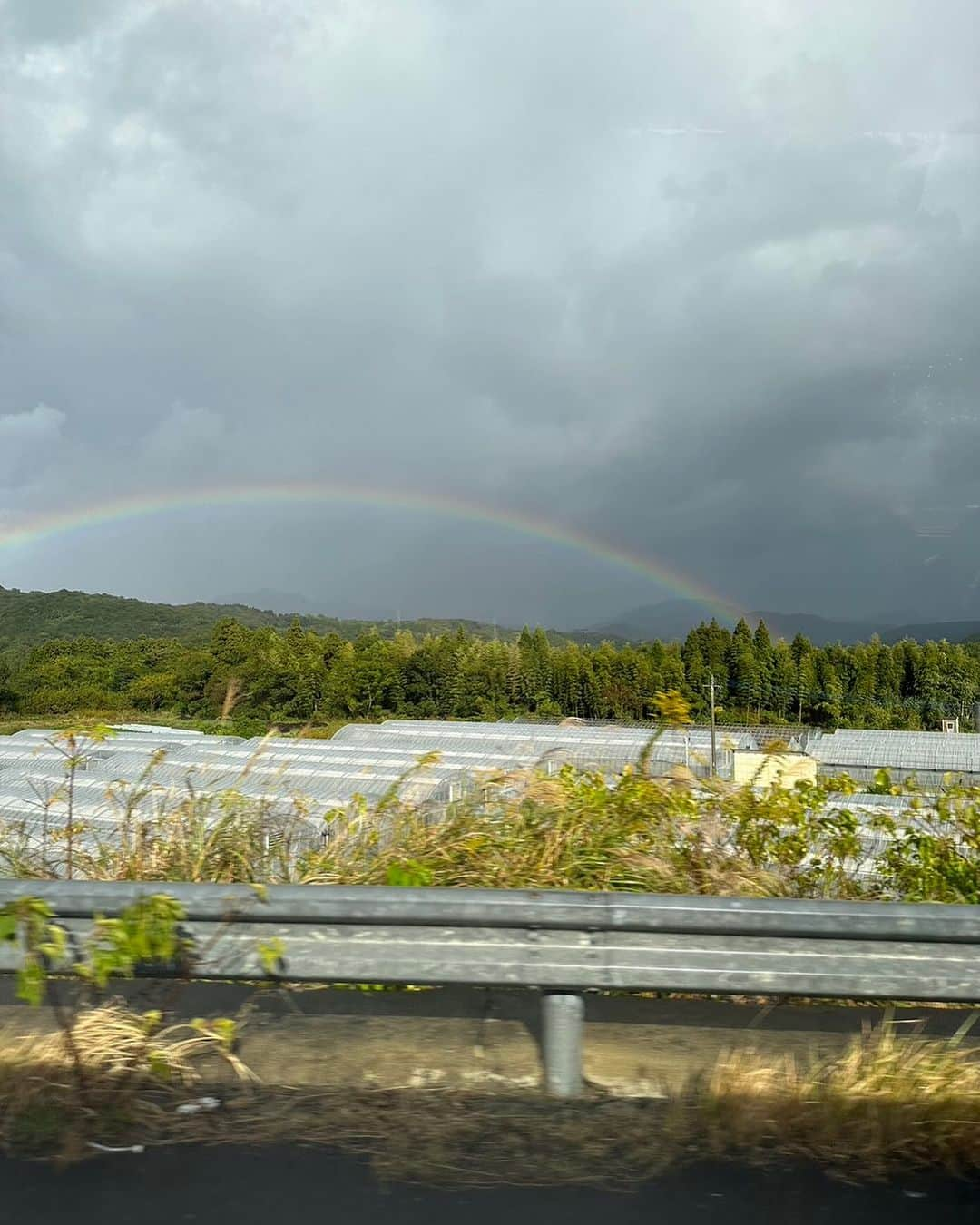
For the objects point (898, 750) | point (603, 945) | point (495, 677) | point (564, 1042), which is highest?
point (495, 677)

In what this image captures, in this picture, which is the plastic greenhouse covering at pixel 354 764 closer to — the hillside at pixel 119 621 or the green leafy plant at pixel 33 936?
the green leafy plant at pixel 33 936

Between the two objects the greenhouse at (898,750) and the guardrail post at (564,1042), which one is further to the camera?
the greenhouse at (898,750)

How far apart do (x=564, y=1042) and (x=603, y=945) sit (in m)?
0.35

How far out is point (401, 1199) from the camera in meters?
2.53

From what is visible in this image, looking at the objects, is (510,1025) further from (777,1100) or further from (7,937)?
(7,937)

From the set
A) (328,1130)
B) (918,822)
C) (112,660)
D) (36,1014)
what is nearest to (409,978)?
(328,1130)

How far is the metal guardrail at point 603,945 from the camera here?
9.64 feet

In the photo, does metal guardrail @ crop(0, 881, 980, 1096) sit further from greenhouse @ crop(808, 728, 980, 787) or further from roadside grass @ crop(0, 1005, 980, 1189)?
greenhouse @ crop(808, 728, 980, 787)

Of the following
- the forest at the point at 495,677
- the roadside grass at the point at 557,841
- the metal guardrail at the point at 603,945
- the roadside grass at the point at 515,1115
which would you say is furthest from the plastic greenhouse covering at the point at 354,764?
the forest at the point at 495,677

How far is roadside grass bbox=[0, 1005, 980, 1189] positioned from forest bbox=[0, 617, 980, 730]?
57790mm

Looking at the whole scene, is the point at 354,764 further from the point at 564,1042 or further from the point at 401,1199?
the point at 401,1199

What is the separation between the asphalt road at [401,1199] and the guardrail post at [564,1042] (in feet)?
1.59

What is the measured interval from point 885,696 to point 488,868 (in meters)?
71.6

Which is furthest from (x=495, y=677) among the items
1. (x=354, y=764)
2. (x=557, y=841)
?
(x=557, y=841)
